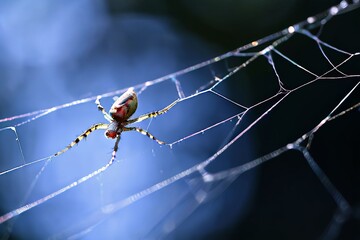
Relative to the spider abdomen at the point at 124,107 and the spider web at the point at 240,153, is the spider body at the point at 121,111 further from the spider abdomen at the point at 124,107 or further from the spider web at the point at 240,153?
the spider web at the point at 240,153

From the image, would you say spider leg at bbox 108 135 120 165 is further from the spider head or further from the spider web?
the spider web

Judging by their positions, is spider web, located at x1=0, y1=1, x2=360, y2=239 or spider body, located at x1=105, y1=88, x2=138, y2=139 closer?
spider body, located at x1=105, y1=88, x2=138, y2=139

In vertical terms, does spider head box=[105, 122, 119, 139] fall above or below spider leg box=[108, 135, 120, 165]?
above

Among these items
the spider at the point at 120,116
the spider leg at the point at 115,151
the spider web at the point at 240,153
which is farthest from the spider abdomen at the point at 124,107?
the spider web at the point at 240,153

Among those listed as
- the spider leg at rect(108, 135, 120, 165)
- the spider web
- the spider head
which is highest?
the spider web

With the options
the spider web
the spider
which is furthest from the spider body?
the spider web

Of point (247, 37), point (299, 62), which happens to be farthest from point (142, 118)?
point (247, 37)

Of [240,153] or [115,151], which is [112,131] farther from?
[240,153]
